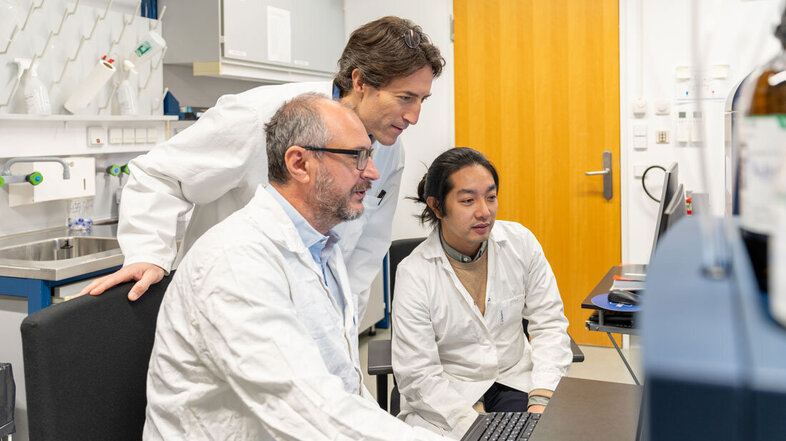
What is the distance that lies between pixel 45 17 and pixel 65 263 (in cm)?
113

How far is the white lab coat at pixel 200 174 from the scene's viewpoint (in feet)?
5.36

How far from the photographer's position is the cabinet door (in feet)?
11.1

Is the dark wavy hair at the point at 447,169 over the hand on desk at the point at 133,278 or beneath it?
over

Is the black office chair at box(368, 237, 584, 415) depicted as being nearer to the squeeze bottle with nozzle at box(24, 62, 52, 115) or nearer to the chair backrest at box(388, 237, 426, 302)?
the chair backrest at box(388, 237, 426, 302)

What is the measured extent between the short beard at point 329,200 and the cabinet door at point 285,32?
2206mm

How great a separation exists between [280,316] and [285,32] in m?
2.92

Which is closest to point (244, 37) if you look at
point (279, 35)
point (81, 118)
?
point (279, 35)

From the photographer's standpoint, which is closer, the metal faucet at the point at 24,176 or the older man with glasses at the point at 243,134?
the older man with glasses at the point at 243,134

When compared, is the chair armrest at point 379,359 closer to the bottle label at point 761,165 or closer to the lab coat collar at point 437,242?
the lab coat collar at point 437,242

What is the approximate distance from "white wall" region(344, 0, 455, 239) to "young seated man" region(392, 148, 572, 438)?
7.37 ft

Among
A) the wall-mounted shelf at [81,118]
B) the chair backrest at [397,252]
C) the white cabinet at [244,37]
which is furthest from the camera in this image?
the white cabinet at [244,37]

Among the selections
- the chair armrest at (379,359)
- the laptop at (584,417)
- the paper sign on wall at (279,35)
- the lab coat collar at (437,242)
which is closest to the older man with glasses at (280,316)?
the laptop at (584,417)

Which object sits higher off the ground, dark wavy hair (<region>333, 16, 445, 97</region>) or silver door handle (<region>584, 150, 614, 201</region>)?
dark wavy hair (<region>333, 16, 445, 97</region>)

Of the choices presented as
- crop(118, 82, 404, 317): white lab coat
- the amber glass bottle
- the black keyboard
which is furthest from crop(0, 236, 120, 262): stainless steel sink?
the amber glass bottle
